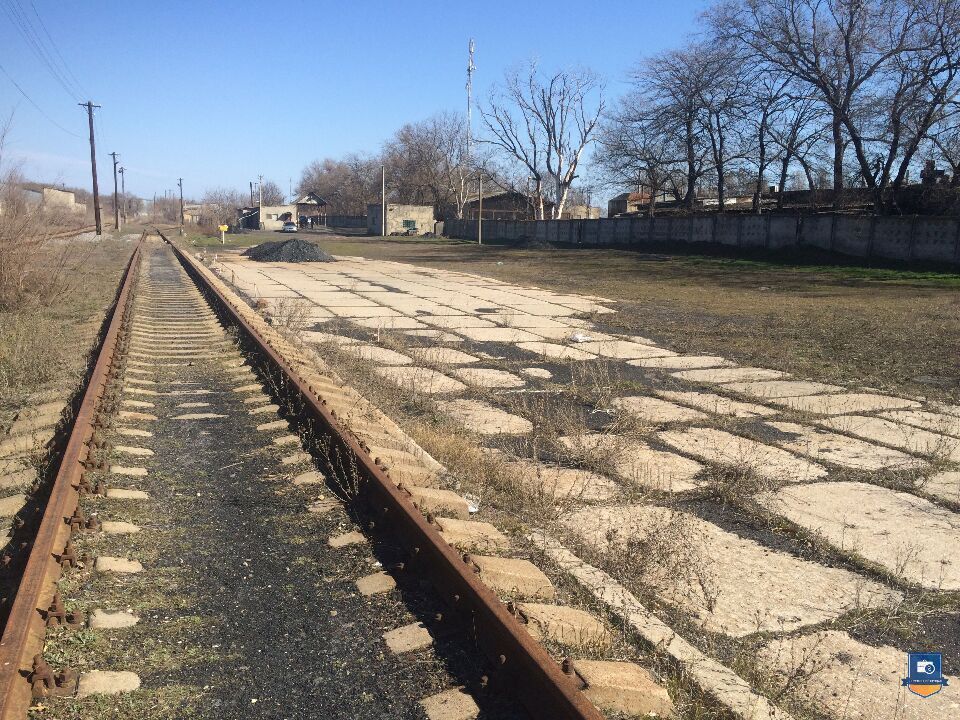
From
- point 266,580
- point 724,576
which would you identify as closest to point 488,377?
point 724,576

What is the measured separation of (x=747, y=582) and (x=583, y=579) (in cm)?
81

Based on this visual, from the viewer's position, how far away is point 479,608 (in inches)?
115

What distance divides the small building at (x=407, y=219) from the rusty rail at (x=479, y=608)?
7878 cm

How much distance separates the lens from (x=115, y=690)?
8.46 ft

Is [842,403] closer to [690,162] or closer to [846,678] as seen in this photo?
[846,678]

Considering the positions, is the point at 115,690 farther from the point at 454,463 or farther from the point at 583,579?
the point at 454,463

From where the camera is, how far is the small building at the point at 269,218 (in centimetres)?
10144

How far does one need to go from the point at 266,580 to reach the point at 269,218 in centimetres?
10727

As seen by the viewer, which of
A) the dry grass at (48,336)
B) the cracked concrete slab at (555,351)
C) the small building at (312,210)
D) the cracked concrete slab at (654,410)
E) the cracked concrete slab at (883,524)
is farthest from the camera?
the small building at (312,210)

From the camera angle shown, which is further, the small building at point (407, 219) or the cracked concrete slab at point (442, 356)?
the small building at point (407, 219)

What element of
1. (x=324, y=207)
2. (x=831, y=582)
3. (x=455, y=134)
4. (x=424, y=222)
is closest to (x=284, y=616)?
(x=831, y=582)

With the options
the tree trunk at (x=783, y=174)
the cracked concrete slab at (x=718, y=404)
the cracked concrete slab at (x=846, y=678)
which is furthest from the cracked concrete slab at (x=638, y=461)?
the tree trunk at (x=783, y=174)

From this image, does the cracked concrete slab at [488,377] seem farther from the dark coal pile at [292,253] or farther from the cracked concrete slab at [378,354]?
the dark coal pile at [292,253]

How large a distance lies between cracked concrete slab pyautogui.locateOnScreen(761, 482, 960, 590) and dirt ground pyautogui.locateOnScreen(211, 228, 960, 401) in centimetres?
387
